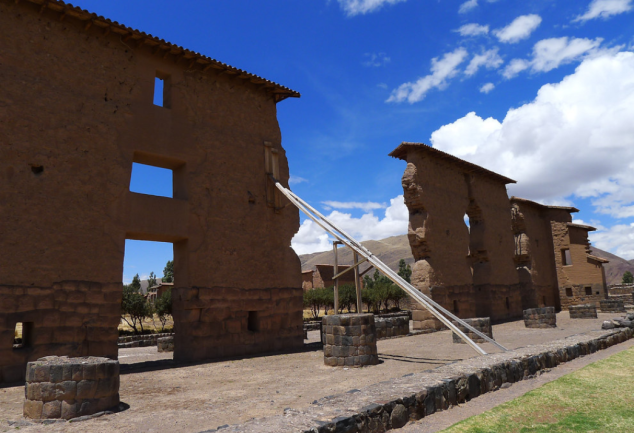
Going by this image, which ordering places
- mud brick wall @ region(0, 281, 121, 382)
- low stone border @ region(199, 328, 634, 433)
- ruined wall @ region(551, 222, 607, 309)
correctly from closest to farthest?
low stone border @ region(199, 328, 634, 433) → mud brick wall @ region(0, 281, 121, 382) → ruined wall @ region(551, 222, 607, 309)

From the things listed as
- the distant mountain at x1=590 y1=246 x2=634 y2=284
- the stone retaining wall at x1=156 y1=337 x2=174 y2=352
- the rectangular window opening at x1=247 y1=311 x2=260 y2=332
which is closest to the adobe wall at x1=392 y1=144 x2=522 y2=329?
the rectangular window opening at x1=247 y1=311 x2=260 y2=332

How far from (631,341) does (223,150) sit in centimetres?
1358

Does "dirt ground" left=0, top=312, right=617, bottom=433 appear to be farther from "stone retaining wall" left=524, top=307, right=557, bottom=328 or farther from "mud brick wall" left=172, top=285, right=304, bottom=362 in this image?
"stone retaining wall" left=524, top=307, right=557, bottom=328

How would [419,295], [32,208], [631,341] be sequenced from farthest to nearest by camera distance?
[631,341]
[419,295]
[32,208]

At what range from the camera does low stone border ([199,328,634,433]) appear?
461cm

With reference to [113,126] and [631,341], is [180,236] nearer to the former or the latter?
[113,126]

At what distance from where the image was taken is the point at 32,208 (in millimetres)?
9766

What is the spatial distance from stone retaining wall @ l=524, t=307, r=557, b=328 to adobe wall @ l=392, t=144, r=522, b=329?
3031 millimetres

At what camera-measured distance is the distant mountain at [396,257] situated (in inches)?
4380

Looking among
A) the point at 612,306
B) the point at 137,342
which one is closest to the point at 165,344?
the point at 137,342

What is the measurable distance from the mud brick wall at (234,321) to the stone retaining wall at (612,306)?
21.3 m

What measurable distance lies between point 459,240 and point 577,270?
51.7 feet

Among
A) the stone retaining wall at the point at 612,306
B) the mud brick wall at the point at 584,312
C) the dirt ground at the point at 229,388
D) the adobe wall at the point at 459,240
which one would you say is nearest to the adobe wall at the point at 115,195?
the dirt ground at the point at 229,388

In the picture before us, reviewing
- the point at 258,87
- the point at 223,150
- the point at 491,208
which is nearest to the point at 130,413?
the point at 223,150
